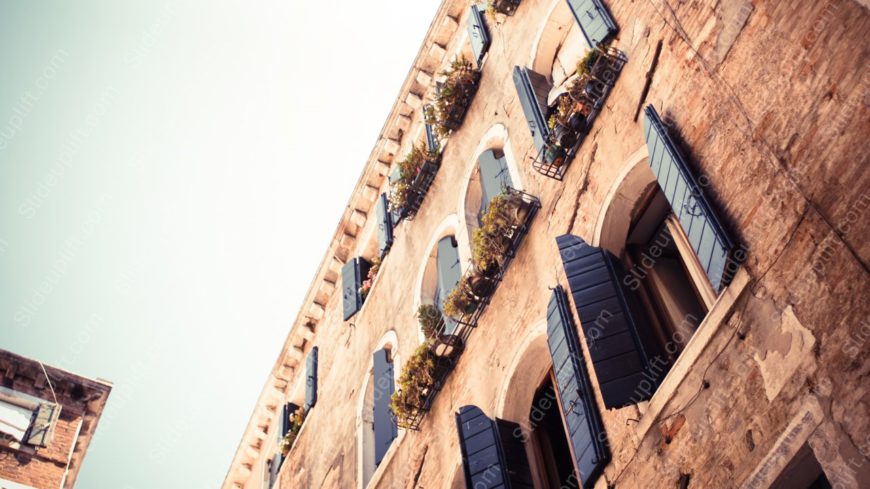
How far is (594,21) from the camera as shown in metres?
7.98

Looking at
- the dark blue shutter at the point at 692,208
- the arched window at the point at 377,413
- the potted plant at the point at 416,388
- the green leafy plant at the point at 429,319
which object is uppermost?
the dark blue shutter at the point at 692,208

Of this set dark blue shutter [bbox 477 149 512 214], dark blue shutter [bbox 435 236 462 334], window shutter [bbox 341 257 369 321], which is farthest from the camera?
window shutter [bbox 341 257 369 321]

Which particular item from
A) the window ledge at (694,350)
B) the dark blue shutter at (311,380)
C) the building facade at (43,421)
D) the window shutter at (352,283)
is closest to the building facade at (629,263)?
→ the window ledge at (694,350)

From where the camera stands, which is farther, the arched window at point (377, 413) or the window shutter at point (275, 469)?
the window shutter at point (275, 469)

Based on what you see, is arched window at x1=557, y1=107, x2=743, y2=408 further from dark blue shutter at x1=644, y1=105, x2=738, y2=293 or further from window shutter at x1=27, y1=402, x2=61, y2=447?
window shutter at x1=27, y1=402, x2=61, y2=447

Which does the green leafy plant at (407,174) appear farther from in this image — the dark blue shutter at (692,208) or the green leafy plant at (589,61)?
the dark blue shutter at (692,208)

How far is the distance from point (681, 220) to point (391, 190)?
25.4 ft

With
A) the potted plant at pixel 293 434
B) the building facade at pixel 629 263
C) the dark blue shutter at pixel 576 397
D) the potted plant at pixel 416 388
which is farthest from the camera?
the potted plant at pixel 293 434

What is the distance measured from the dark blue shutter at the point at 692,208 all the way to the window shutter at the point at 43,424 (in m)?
14.3

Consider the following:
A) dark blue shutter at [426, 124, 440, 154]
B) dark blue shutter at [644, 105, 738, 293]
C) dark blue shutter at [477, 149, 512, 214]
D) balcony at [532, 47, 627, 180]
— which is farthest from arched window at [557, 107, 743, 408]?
dark blue shutter at [426, 124, 440, 154]

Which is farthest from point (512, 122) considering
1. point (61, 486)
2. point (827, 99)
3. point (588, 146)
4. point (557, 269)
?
point (61, 486)

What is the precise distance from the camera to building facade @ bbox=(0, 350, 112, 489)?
14.7 meters

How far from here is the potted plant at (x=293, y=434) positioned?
47.2 feet

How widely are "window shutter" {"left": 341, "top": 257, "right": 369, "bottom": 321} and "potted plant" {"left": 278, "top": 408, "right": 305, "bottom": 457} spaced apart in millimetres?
2393
